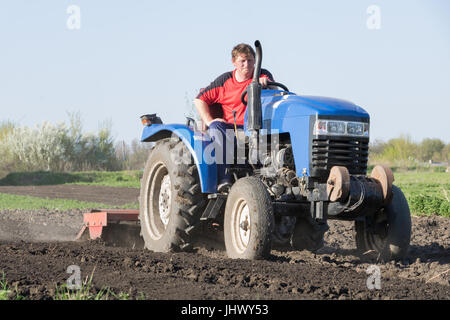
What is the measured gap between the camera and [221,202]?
6.64m

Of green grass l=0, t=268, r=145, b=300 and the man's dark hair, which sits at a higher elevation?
the man's dark hair

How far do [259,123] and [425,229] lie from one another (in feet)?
13.1

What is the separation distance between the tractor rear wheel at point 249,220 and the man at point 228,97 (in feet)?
1.76

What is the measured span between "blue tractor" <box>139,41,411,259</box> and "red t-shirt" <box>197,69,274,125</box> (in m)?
0.21

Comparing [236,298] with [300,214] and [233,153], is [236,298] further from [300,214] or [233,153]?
[233,153]

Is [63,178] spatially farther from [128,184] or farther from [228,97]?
[228,97]

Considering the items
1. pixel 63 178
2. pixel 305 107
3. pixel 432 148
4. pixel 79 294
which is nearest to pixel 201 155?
pixel 305 107

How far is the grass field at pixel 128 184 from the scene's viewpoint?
11.0 m

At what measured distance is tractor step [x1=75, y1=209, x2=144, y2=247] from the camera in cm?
814

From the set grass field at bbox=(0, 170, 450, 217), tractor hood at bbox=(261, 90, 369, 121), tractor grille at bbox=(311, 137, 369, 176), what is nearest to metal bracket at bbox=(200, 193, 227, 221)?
tractor hood at bbox=(261, 90, 369, 121)

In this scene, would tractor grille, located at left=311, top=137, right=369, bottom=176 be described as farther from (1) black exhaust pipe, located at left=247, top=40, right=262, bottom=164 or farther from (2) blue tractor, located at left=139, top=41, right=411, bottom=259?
(1) black exhaust pipe, located at left=247, top=40, right=262, bottom=164

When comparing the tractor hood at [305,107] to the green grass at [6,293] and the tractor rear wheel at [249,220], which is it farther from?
the green grass at [6,293]

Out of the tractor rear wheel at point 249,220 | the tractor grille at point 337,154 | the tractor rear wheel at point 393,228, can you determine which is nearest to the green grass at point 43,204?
the tractor rear wheel at point 249,220
